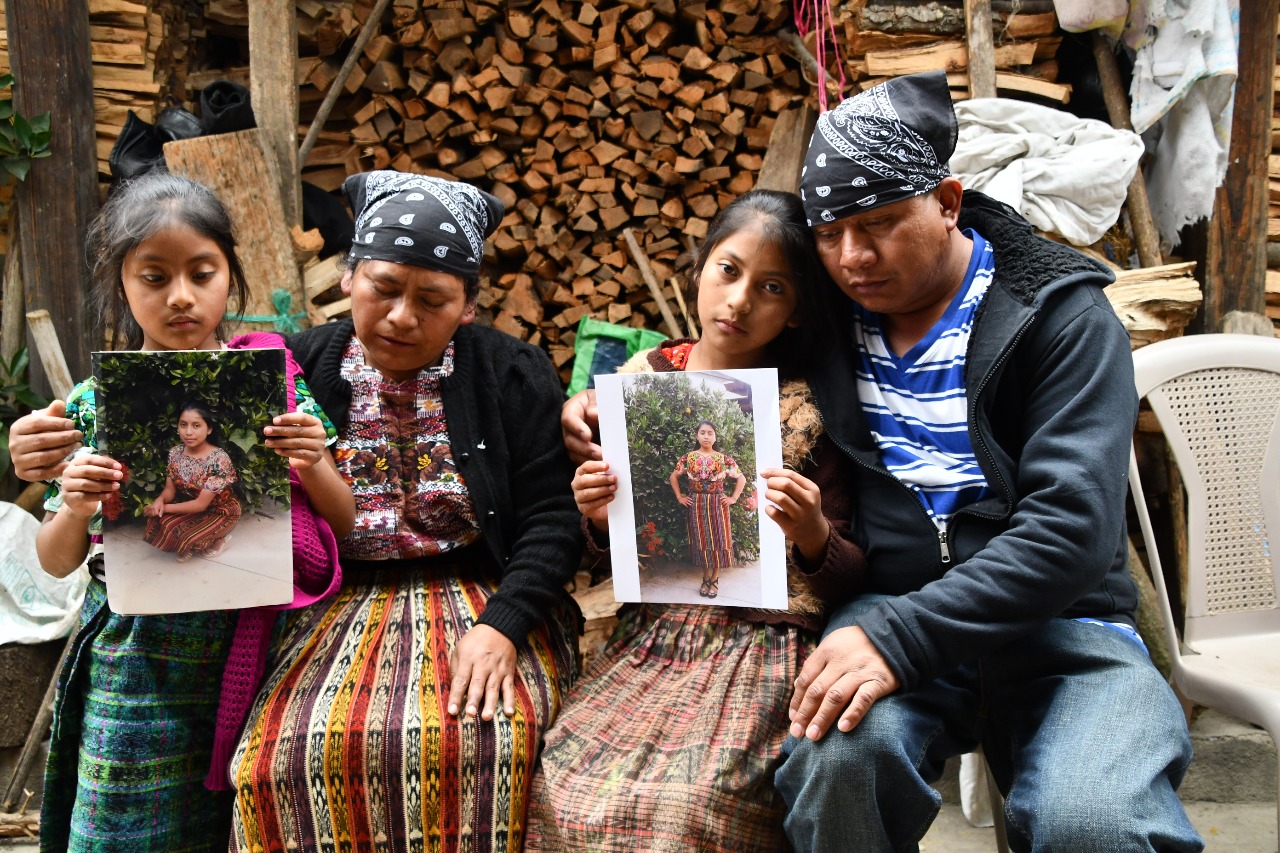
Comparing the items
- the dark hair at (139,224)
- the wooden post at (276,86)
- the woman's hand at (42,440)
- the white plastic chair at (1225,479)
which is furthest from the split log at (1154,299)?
the wooden post at (276,86)

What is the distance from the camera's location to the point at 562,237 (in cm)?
440

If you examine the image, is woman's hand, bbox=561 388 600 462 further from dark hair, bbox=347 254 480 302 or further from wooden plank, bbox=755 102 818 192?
wooden plank, bbox=755 102 818 192

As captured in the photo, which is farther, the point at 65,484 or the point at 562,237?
the point at 562,237

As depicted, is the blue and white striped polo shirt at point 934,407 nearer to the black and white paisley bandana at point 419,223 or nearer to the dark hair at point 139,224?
the black and white paisley bandana at point 419,223

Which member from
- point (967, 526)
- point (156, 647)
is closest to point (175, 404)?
point (156, 647)

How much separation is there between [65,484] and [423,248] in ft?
2.58

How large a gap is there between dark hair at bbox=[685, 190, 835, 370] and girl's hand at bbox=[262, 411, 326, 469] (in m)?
0.87

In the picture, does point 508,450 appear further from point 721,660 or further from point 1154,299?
point 1154,299

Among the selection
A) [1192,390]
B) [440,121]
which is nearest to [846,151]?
[1192,390]

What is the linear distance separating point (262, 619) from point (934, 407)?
1.40 metres

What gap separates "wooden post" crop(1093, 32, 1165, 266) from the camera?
10.6 feet

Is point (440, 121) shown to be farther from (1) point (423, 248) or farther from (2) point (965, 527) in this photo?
(2) point (965, 527)

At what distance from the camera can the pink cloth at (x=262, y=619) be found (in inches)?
78.8

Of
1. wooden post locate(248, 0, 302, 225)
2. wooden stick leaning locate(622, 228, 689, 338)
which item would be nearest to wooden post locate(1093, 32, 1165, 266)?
wooden stick leaning locate(622, 228, 689, 338)
